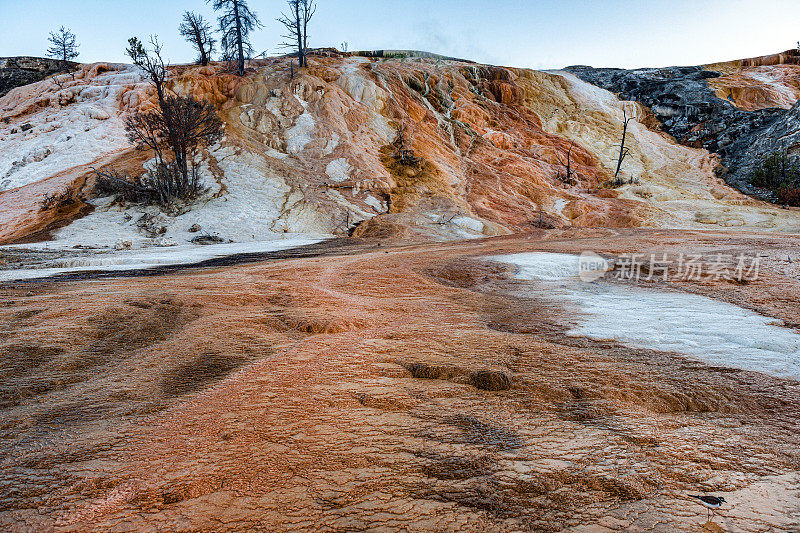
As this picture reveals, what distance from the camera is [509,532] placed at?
1156 millimetres

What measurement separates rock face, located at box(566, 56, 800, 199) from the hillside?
81 cm

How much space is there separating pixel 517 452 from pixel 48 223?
799 inches

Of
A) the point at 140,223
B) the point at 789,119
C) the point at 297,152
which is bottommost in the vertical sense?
the point at 140,223

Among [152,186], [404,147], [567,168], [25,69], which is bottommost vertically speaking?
[152,186]

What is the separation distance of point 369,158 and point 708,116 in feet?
104

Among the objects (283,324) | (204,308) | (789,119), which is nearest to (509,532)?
(283,324)

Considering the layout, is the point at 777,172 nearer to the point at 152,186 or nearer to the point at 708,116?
the point at 708,116

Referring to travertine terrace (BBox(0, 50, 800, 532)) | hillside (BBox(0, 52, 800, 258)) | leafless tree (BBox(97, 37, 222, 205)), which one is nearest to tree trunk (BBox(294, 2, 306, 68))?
hillside (BBox(0, 52, 800, 258))

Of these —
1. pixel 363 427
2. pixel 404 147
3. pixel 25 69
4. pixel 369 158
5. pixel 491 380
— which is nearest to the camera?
pixel 363 427

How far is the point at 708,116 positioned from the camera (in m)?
34.6

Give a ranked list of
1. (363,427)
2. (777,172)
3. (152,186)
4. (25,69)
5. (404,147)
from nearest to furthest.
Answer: (363,427) < (152,186) < (404,147) < (777,172) < (25,69)

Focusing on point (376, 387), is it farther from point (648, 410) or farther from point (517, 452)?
point (648, 410)

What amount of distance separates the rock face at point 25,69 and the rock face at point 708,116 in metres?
52.0

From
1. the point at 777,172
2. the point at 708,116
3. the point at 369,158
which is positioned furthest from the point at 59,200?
the point at 708,116
